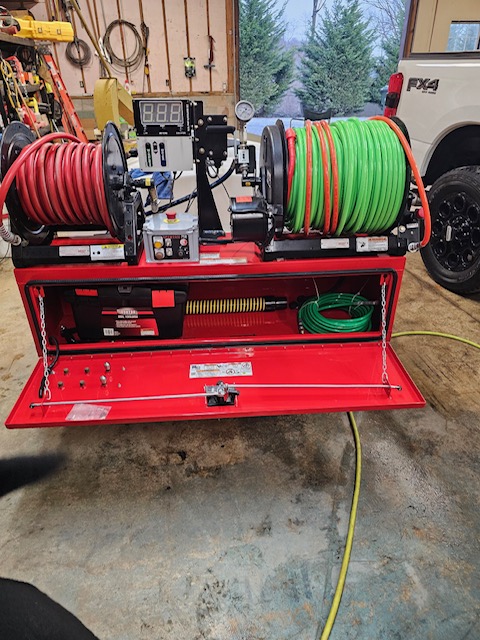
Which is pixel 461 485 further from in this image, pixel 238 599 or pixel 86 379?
pixel 86 379

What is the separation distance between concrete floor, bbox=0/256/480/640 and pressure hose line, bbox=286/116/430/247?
1141 mm

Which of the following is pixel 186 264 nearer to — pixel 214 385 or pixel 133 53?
pixel 214 385

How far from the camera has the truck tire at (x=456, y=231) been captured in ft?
11.8

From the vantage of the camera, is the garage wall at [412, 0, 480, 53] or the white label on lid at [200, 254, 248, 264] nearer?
the white label on lid at [200, 254, 248, 264]

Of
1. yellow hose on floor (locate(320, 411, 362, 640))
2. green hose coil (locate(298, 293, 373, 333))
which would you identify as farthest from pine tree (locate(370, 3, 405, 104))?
yellow hose on floor (locate(320, 411, 362, 640))

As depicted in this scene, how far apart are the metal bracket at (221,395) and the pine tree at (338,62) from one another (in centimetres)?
1585

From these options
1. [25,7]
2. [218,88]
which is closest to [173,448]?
[218,88]

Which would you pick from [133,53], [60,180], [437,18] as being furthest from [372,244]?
[437,18]

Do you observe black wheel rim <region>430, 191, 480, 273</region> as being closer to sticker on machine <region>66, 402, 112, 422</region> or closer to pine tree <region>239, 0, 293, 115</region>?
sticker on machine <region>66, 402, 112, 422</region>

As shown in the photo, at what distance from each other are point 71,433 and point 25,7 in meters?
10.1

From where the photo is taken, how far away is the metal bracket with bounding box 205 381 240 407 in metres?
2.06

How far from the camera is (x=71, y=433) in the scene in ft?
7.98

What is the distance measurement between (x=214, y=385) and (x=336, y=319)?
3.09 feet

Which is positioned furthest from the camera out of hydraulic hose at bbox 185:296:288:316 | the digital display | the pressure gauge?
hydraulic hose at bbox 185:296:288:316
